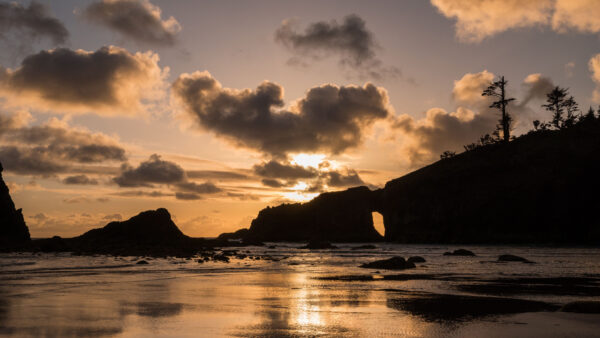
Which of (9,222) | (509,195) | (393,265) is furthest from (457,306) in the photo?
(509,195)

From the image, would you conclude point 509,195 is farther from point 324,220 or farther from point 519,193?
point 324,220

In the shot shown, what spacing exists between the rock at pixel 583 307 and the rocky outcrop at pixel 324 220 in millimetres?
127696

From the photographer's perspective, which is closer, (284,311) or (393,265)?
(284,311)

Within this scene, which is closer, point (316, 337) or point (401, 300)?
point (316, 337)

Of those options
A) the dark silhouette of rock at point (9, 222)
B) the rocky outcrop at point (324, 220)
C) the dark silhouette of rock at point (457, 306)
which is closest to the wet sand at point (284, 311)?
the dark silhouette of rock at point (457, 306)

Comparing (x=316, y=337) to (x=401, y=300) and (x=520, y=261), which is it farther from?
(x=520, y=261)

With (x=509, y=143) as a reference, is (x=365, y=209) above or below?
below

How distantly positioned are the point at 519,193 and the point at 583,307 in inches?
3198

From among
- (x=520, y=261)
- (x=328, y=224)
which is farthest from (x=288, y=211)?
(x=520, y=261)

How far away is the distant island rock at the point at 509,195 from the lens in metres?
82.0

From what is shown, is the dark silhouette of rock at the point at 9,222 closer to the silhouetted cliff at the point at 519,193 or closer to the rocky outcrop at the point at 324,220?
the silhouetted cliff at the point at 519,193

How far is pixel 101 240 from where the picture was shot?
71250 millimetres

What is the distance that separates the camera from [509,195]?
86.6 m

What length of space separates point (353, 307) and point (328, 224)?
445ft
